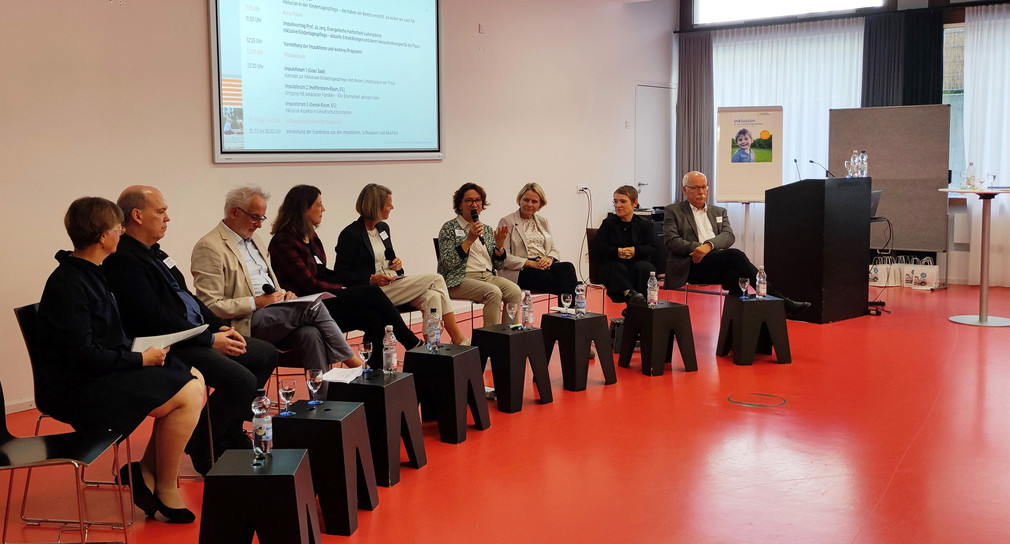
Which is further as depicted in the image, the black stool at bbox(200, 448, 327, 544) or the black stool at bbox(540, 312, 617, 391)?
the black stool at bbox(540, 312, 617, 391)

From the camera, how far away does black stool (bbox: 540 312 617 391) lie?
5.09m

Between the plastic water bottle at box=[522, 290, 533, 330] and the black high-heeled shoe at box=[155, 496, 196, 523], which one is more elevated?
the plastic water bottle at box=[522, 290, 533, 330]

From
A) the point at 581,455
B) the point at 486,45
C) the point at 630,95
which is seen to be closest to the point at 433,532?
the point at 581,455

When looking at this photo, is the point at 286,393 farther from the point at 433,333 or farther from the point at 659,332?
the point at 659,332

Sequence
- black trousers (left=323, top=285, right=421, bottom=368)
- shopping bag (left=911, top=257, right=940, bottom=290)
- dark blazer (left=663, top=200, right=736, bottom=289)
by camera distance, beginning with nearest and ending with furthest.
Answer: black trousers (left=323, top=285, right=421, bottom=368)
dark blazer (left=663, top=200, right=736, bottom=289)
shopping bag (left=911, top=257, right=940, bottom=290)

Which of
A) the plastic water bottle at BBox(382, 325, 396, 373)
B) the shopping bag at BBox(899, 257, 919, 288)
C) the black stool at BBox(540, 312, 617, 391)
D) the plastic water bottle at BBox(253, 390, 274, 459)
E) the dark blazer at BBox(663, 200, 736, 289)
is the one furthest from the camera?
the shopping bag at BBox(899, 257, 919, 288)

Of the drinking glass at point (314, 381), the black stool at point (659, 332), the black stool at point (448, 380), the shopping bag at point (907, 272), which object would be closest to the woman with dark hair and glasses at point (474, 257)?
the black stool at point (659, 332)

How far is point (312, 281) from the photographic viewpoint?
4.70 metres

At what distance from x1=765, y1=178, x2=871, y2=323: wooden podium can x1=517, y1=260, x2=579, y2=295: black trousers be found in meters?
2.07

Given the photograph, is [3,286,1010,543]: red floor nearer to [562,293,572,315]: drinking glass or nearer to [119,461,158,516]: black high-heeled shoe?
[119,461,158,516]: black high-heeled shoe

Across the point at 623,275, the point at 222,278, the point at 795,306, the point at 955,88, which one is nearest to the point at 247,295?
the point at 222,278

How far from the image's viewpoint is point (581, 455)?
3963 millimetres

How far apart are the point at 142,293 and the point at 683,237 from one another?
428 centimetres

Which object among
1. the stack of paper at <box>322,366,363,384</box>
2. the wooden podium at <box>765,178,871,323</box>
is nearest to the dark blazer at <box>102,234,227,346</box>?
the stack of paper at <box>322,366,363,384</box>
